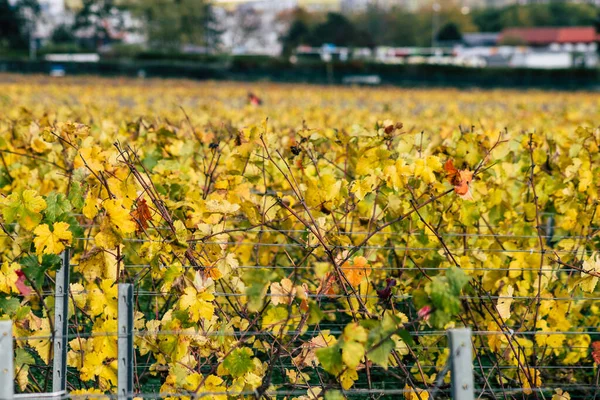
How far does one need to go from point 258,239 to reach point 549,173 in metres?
1.79

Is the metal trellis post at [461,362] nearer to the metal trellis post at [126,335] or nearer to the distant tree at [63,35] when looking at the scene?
the metal trellis post at [126,335]

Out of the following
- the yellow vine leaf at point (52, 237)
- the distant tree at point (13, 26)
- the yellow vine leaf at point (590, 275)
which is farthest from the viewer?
the distant tree at point (13, 26)

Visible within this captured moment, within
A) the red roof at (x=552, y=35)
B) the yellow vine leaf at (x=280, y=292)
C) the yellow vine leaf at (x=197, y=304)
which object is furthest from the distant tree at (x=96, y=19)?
the yellow vine leaf at (x=280, y=292)

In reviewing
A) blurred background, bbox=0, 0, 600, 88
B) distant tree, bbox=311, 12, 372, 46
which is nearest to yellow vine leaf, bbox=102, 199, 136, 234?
blurred background, bbox=0, 0, 600, 88

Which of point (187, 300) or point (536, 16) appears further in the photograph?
point (536, 16)

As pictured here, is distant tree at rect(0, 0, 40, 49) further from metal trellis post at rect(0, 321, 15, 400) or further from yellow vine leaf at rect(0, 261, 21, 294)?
metal trellis post at rect(0, 321, 15, 400)

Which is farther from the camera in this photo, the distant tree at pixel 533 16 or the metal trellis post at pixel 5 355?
the distant tree at pixel 533 16

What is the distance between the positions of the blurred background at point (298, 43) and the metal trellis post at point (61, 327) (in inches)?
1421

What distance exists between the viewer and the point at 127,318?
2633 mm

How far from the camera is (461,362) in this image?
2352mm

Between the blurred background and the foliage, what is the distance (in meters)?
34.4

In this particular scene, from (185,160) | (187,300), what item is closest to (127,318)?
(187,300)

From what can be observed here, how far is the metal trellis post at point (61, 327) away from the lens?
10.1 ft

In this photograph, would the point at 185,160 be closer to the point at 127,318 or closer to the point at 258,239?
the point at 258,239
